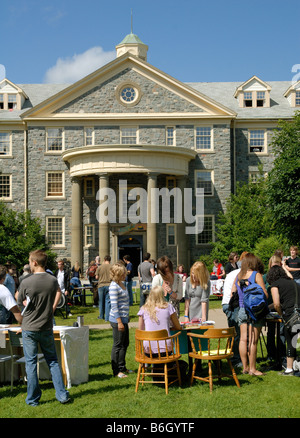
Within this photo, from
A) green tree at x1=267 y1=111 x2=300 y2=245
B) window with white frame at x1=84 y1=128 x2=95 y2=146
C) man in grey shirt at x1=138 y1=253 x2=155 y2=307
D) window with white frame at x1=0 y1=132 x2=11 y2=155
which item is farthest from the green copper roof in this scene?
man in grey shirt at x1=138 y1=253 x2=155 y2=307

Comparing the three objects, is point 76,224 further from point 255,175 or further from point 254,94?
point 254,94

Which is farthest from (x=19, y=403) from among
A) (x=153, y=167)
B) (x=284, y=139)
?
(x=153, y=167)

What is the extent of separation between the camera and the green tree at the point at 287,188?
25.7m

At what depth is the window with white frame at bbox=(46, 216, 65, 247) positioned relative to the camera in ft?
120

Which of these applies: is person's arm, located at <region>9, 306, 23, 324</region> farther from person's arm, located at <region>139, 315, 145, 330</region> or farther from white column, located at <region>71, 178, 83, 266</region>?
white column, located at <region>71, 178, 83, 266</region>

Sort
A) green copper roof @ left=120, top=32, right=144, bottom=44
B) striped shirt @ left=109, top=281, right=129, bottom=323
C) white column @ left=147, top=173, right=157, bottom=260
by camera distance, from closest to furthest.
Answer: striped shirt @ left=109, top=281, right=129, bottom=323 < white column @ left=147, top=173, right=157, bottom=260 < green copper roof @ left=120, top=32, right=144, bottom=44

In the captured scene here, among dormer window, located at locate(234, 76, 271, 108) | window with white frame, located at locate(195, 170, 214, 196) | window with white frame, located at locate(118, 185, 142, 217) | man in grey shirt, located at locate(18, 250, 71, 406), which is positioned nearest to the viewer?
man in grey shirt, located at locate(18, 250, 71, 406)

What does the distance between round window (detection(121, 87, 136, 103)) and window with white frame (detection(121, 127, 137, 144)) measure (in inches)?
75.2

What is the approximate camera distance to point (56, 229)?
36.6 metres

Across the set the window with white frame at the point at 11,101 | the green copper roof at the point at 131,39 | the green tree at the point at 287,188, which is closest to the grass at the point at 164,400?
the green tree at the point at 287,188

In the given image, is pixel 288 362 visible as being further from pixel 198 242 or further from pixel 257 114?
pixel 257 114

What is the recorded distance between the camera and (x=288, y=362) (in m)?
9.72

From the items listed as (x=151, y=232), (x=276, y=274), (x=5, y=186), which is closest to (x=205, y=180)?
(x=151, y=232)
